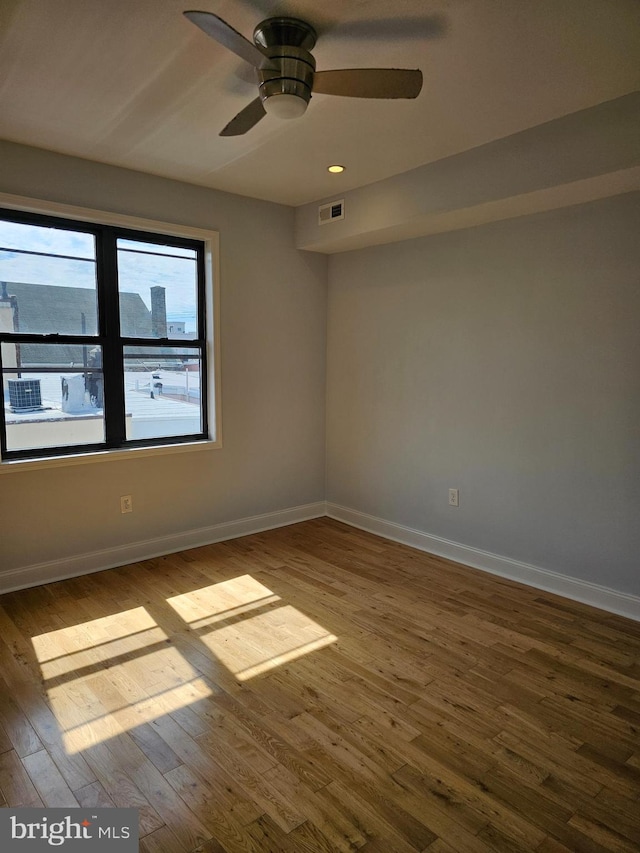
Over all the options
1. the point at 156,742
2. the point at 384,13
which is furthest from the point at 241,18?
the point at 156,742

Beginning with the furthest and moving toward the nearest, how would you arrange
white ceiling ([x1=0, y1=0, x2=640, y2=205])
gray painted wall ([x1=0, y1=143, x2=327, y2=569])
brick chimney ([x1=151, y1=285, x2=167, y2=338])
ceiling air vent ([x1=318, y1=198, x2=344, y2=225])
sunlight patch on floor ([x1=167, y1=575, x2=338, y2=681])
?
ceiling air vent ([x1=318, y1=198, x2=344, y2=225]) < brick chimney ([x1=151, y1=285, x2=167, y2=338]) < gray painted wall ([x1=0, y1=143, x2=327, y2=569]) < sunlight patch on floor ([x1=167, y1=575, x2=338, y2=681]) < white ceiling ([x1=0, y1=0, x2=640, y2=205])

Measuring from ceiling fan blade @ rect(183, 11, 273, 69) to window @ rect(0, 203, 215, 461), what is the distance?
1.94m

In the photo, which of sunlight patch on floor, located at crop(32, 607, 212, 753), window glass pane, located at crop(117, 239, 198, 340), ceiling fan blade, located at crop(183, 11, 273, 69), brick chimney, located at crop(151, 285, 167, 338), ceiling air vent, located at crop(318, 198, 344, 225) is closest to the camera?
ceiling fan blade, located at crop(183, 11, 273, 69)

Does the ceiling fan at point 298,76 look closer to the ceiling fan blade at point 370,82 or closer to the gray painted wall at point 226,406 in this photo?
the ceiling fan blade at point 370,82

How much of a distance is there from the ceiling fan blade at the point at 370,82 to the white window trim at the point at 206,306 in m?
1.93

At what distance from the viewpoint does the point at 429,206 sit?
3.38m

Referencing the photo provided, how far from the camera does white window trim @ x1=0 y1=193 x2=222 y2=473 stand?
3.23 metres

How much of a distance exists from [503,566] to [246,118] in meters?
3.01

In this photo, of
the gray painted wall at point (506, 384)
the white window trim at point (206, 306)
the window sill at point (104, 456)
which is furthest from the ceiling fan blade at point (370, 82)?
the window sill at point (104, 456)

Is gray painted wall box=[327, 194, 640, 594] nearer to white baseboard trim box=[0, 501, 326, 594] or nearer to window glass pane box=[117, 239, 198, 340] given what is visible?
white baseboard trim box=[0, 501, 326, 594]

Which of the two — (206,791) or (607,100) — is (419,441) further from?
(206,791)

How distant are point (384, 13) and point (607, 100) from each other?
1.25 meters

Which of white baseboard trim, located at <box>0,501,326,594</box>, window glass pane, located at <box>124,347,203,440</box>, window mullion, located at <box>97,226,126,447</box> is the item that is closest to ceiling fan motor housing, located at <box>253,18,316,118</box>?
window mullion, located at <box>97,226,126,447</box>

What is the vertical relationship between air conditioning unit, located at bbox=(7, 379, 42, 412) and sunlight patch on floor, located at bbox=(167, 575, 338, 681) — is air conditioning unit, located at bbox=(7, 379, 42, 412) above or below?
above
